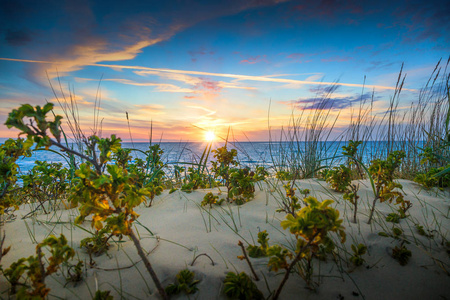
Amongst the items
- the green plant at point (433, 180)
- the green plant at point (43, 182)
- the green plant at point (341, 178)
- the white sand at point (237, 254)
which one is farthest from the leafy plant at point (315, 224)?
the green plant at point (43, 182)

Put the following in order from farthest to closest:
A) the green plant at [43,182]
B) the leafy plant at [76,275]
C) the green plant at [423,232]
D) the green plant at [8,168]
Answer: the green plant at [43,182]
the green plant at [8,168]
the green plant at [423,232]
the leafy plant at [76,275]

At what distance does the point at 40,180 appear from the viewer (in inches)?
110

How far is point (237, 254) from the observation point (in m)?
1.44

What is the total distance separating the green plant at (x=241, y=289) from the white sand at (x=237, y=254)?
0.27ft

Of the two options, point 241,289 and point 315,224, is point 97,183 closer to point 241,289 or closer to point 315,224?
point 241,289

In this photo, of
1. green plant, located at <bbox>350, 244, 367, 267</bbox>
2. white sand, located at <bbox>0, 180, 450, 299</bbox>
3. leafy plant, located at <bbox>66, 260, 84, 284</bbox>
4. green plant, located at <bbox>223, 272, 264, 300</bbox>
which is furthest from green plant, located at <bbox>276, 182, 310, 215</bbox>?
leafy plant, located at <bbox>66, 260, 84, 284</bbox>

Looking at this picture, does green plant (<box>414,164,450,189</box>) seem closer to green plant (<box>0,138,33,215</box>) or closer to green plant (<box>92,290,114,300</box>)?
green plant (<box>92,290,114,300</box>)

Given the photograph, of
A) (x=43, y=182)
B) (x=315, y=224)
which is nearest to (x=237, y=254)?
(x=315, y=224)

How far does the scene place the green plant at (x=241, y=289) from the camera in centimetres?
104

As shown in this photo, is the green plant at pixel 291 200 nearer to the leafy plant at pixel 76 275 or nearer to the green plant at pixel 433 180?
the leafy plant at pixel 76 275

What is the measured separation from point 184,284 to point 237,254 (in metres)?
0.45

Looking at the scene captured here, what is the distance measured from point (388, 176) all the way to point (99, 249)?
2477mm

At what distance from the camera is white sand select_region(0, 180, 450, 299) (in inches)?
44.1

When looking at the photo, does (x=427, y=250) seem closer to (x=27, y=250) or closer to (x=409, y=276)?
(x=409, y=276)
